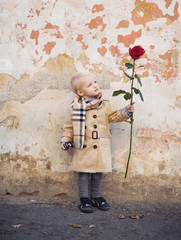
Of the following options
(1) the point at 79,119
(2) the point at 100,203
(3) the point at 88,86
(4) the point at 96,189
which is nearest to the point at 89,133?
(1) the point at 79,119

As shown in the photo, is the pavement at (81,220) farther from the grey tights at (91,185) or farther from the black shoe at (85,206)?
the grey tights at (91,185)

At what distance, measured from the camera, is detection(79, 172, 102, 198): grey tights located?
2.81m

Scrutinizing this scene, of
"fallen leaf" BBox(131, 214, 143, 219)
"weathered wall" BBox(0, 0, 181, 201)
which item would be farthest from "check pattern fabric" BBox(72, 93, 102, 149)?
"fallen leaf" BBox(131, 214, 143, 219)

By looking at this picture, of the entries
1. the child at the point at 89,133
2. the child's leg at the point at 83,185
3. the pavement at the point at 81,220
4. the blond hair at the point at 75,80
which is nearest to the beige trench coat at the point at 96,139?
the child at the point at 89,133

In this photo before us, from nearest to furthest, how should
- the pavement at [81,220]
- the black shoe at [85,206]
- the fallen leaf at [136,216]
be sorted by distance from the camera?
the pavement at [81,220] → the fallen leaf at [136,216] → the black shoe at [85,206]

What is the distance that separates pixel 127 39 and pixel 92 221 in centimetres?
184

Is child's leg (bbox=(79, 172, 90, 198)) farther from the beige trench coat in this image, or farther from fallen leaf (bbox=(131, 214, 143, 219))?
fallen leaf (bbox=(131, 214, 143, 219))

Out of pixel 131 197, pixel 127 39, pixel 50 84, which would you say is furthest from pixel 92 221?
pixel 127 39

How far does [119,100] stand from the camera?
2932mm

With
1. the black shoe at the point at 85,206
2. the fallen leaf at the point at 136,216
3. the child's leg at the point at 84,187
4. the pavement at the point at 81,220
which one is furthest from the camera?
the child's leg at the point at 84,187

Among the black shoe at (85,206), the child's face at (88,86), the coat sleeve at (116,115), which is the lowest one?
the black shoe at (85,206)

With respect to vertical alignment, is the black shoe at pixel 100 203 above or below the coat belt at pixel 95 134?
below

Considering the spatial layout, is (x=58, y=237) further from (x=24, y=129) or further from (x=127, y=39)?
(x=127, y=39)

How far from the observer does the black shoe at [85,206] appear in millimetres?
2672
